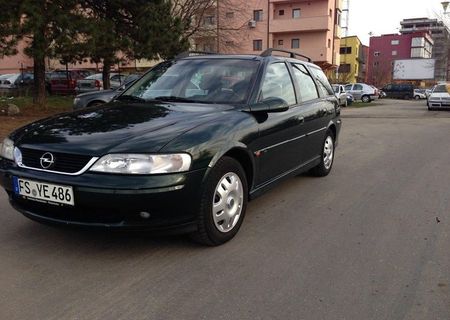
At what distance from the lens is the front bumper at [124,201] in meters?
3.29

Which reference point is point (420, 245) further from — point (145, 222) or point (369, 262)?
point (145, 222)

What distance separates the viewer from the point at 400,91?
5044cm

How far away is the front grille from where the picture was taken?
3383mm

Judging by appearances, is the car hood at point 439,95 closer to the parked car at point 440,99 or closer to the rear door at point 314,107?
the parked car at point 440,99

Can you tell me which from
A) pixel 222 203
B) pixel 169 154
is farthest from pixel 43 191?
pixel 222 203

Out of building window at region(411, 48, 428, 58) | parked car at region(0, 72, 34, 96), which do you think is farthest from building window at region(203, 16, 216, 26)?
building window at region(411, 48, 428, 58)

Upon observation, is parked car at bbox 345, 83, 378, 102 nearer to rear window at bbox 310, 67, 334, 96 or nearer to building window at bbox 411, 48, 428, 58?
rear window at bbox 310, 67, 334, 96

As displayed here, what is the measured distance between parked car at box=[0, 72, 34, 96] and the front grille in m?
21.5

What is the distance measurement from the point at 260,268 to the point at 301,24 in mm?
48975

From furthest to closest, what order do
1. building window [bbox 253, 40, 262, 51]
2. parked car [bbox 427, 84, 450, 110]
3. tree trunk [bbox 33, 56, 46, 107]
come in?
building window [bbox 253, 40, 262, 51] < parked car [bbox 427, 84, 450, 110] < tree trunk [bbox 33, 56, 46, 107]

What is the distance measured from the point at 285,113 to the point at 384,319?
2616 millimetres

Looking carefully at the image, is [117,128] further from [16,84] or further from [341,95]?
[16,84]

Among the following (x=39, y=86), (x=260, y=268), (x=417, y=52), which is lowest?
(x=260, y=268)

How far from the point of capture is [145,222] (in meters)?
3.43
